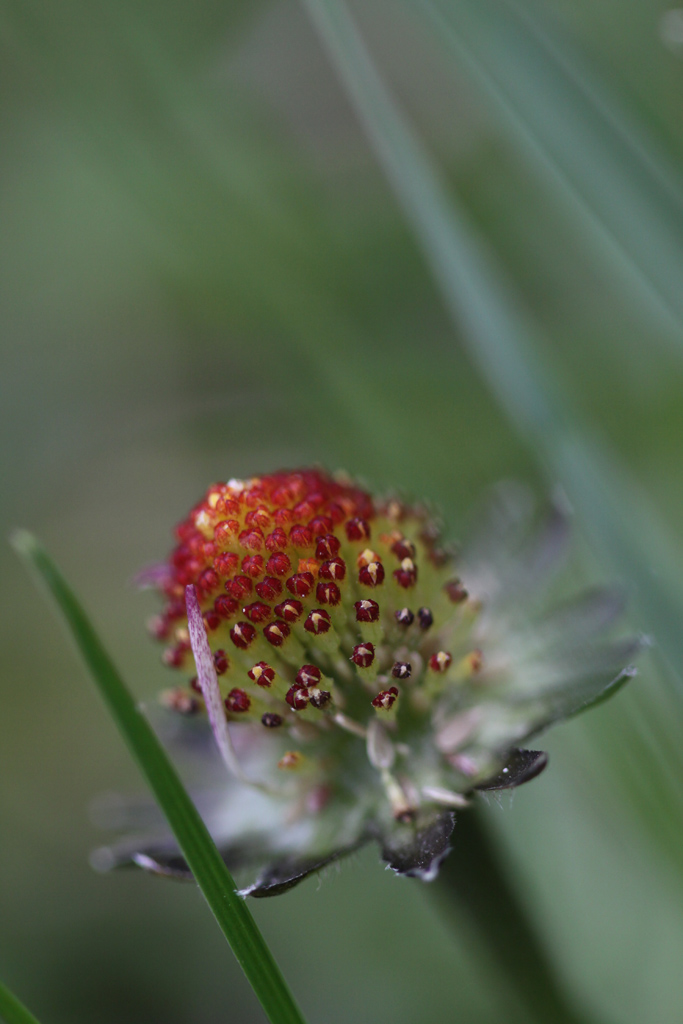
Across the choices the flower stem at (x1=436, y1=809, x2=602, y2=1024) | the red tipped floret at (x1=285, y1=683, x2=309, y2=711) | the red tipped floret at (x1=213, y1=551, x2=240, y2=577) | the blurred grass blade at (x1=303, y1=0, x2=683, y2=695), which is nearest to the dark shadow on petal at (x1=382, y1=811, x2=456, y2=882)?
the flower stem at (x1=436, y1=809, x2=602, y2=1024)

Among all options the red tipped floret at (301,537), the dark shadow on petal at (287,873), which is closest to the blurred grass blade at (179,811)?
the dark shadow on petal at (287,873)

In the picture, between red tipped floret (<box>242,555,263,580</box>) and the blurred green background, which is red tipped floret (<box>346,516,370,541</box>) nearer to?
red tipped floret (<box>242,555,263,580</box>)

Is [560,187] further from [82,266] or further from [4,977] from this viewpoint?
[82,266]

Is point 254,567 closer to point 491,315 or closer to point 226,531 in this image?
point 226,531

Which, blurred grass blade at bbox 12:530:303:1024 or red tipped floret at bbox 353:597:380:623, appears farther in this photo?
red tipped floret at bbox 353:597:380:623

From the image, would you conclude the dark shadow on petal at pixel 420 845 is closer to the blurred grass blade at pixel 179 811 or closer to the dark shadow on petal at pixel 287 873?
the dark shadow on petal at pixel 287 873

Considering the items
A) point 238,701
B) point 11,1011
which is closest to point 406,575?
point 238,701
